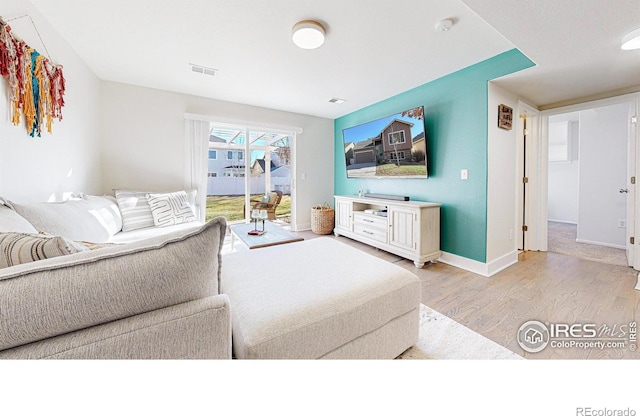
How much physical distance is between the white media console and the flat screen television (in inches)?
19.0

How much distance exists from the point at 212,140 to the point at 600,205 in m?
6.10

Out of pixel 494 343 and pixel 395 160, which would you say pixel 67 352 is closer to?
pixel 494 343

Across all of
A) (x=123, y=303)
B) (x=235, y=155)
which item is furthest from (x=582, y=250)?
(x=235, y=155)

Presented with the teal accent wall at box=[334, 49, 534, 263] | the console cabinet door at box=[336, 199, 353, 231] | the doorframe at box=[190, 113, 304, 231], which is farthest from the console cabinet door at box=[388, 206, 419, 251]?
the doorframe at box=[190, 113, 304, 231]

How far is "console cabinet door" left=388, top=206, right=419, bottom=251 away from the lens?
9.12 feet

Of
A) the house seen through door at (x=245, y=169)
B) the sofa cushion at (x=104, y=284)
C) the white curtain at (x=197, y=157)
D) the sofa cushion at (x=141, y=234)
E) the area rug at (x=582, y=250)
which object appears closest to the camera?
the sofa cushion at (x=104, y=284)

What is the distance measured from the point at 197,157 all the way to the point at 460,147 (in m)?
3.60

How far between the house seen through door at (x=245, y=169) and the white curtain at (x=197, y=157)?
18 cm

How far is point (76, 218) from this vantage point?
1657mm

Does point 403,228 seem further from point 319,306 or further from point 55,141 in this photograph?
point 55,141

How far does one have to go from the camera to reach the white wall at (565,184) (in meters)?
5.01

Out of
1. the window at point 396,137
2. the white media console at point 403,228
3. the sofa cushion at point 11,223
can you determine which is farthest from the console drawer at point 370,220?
the sofa cushion at point 11,223

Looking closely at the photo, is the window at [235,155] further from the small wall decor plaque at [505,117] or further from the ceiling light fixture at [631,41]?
the ceiling light fixture at [631,41]

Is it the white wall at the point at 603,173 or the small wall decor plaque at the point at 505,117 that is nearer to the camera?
the small wall decor plaque at the point at 505,117
